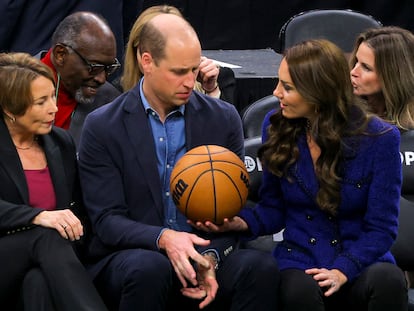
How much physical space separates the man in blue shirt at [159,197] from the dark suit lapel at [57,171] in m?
0.08

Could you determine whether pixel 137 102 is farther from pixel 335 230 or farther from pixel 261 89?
pixel 261 89

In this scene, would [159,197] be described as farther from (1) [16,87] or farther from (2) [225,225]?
(1) [16,87]

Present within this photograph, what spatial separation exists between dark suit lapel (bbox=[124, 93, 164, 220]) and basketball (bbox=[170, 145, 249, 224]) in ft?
0.54

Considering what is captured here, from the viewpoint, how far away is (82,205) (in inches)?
155

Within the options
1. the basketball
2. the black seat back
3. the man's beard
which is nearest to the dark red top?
the basketball

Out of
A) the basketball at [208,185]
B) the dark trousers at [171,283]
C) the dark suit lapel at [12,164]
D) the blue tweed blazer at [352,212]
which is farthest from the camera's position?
the dark suit lapel at [12,164]

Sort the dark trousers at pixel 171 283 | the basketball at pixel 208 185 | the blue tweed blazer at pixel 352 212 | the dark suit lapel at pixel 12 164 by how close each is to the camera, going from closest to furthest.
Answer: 1. the dark trousers at pixel 171 283
2. the basketball at pixel 208 185
3. the blue tweed blazer at pixel 352 212
4. the dark suit lapel at pixel 12 164

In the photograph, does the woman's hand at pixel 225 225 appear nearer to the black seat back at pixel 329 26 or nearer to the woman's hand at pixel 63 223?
the woman's hand at pixel 63 223

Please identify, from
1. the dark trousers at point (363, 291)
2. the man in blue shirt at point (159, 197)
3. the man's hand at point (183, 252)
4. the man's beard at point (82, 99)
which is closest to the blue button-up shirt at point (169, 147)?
the man in blue shirt at point (159, 197)

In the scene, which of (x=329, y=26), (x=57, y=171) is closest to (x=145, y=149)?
(x=57, y=171)

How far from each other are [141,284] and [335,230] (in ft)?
2.79

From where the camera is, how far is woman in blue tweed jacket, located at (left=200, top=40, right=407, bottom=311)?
3.59 metres

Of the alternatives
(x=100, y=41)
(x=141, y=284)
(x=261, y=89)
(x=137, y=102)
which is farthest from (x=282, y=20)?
(x=141, y=284)

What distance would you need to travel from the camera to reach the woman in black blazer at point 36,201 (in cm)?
347
